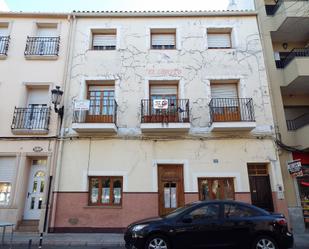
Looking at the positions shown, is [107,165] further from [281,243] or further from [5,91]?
[281,243]

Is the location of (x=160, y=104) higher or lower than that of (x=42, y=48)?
lower

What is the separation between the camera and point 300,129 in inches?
395

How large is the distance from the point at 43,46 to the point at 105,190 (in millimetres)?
7548

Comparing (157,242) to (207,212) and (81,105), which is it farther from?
(81,105)

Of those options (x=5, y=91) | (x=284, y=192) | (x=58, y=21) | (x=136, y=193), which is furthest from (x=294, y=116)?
(x=5, y=91)

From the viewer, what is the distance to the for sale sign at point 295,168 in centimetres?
885

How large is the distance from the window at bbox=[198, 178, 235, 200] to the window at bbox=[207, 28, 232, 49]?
21.7 feet

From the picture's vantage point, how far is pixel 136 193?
9.34 meters

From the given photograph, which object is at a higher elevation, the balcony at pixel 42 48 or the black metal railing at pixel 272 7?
the black metal railing at pixel 272 7

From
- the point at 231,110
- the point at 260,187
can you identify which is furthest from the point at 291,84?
the point at 260,187

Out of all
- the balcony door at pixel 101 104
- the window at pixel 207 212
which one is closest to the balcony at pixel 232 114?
the window at pixel 207 212

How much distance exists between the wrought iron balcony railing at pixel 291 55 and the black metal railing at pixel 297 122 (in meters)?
2.64

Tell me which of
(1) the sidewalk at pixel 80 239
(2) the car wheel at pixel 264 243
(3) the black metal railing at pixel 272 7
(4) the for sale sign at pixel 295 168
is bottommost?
(1) the sidewalk at pixel 80 239

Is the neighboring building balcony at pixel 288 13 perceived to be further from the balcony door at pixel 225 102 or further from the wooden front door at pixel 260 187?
the wooden front door at pixel 260 187
